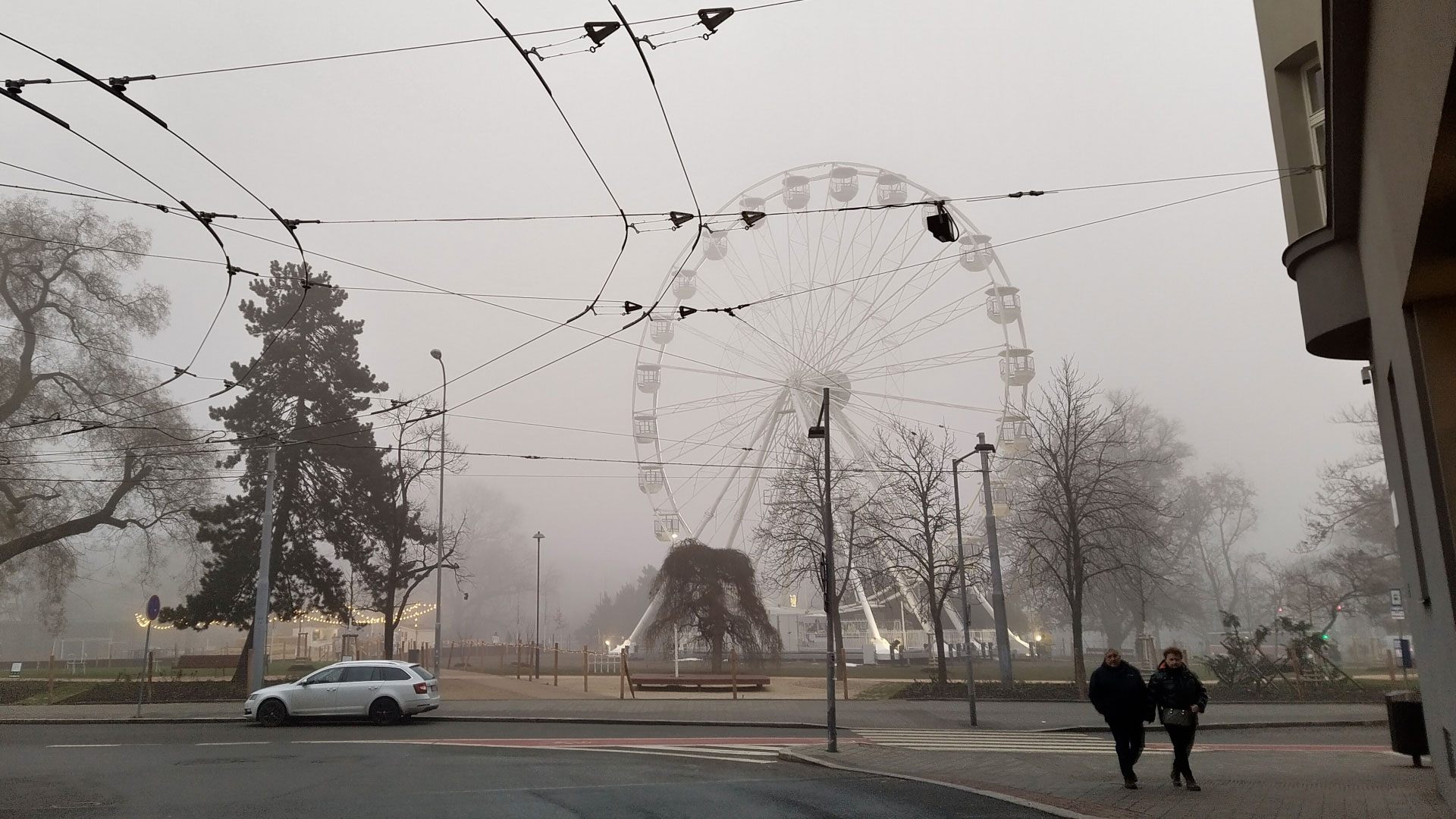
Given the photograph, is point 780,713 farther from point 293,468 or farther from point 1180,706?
point 293,468

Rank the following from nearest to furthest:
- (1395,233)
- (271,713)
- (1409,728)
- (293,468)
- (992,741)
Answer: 1. (1395,233)
2. (1409,728)
3. (992,741)
4. (271,713)
5. (293,468)

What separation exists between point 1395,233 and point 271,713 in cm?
2402

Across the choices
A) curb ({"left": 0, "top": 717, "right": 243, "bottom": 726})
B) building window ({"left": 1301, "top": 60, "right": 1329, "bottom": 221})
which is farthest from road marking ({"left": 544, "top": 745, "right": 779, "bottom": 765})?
curb ({"left": 0, "top": 717, "right": 243, "bottom": 726})

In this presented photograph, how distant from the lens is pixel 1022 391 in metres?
39.7

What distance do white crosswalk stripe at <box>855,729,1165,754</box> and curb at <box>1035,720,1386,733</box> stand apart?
441 mm

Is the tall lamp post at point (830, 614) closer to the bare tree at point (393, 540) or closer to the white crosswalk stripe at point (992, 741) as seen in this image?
the white crosswalk stripe at point (992, 741)

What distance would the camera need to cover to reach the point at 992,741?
1867cm

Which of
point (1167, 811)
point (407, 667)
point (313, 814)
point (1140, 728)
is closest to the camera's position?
point (1167, 811)

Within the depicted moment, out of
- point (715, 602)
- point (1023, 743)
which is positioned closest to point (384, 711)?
point (1023, 743)

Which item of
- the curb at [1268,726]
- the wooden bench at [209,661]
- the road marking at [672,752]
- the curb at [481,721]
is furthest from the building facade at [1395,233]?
the wooden bench at [209,661]

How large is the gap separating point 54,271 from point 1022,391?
118 ft

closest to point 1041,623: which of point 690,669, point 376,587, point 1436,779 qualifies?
point 690,669

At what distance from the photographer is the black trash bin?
41.5 feet

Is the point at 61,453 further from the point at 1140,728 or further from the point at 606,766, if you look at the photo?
the point at 1140,728
